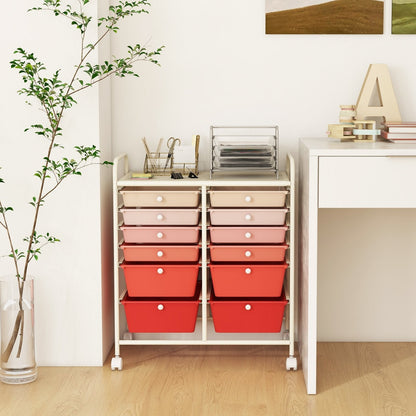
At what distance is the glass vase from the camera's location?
3061mm

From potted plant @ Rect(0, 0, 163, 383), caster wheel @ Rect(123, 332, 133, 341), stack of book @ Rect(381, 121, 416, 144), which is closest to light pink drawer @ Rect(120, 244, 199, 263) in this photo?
potted plant @ Rect(0, 0, 163, 383)

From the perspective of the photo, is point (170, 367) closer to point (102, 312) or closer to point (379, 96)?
point (102, 312)

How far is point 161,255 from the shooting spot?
3152 mm

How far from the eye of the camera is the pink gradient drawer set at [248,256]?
313cm

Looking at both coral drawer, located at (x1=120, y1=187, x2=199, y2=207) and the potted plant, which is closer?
the potted plant

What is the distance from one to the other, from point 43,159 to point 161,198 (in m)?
0.52

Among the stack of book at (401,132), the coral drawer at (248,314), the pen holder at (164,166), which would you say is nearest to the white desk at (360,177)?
the stack of book at (401,132)

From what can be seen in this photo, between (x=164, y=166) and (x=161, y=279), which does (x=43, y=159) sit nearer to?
(x=164, y=166)

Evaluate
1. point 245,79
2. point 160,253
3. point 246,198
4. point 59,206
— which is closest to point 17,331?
point 59,206

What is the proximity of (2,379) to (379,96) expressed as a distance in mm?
2010

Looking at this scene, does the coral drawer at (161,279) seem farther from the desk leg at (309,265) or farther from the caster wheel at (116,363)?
the desk leg at (309,265)

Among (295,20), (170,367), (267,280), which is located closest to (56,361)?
(170,367)

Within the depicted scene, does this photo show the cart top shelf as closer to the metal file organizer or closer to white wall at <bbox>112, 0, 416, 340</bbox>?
the metal file organizer

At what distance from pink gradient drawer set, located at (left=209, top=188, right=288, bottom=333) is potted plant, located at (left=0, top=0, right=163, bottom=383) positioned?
567 mm
